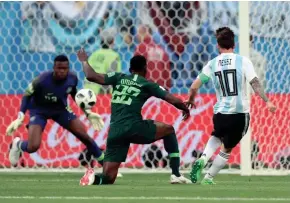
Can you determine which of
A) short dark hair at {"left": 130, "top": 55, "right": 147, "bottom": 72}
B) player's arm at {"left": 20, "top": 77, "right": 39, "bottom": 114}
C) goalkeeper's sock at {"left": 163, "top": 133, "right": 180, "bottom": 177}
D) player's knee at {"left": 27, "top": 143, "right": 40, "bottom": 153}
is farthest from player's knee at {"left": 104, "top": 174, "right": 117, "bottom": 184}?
player's arm at {"left": 20, "top": 77, "right": 39, "bottom": 114}

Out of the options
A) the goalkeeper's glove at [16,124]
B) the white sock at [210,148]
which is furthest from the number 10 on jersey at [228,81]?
the goalkeeper's glove at [16,124]

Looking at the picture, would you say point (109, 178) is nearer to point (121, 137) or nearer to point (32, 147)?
point (121, 137)

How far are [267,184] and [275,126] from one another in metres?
3.19

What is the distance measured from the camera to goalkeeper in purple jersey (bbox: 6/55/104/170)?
45.5ft

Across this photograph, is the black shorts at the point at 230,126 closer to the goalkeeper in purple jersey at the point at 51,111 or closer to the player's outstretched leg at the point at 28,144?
the goalkeeper in purple jersey at the point at 51,111

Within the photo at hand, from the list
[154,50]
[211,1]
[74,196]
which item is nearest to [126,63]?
[154,50]

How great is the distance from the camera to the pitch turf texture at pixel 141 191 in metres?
8.81

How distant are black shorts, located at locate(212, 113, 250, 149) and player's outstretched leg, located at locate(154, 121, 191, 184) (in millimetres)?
496

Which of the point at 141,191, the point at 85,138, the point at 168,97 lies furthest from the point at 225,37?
the point at 85,138

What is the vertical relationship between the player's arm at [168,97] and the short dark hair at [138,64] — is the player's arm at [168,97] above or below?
below

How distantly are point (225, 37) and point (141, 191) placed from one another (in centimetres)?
214

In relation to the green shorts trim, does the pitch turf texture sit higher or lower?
lower

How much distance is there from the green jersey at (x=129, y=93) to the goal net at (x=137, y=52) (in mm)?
3676

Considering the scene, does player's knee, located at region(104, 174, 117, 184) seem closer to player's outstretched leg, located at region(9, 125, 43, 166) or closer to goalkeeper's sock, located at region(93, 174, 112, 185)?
goalkeeper's sock, located at region(93, 174, 112, 185)
